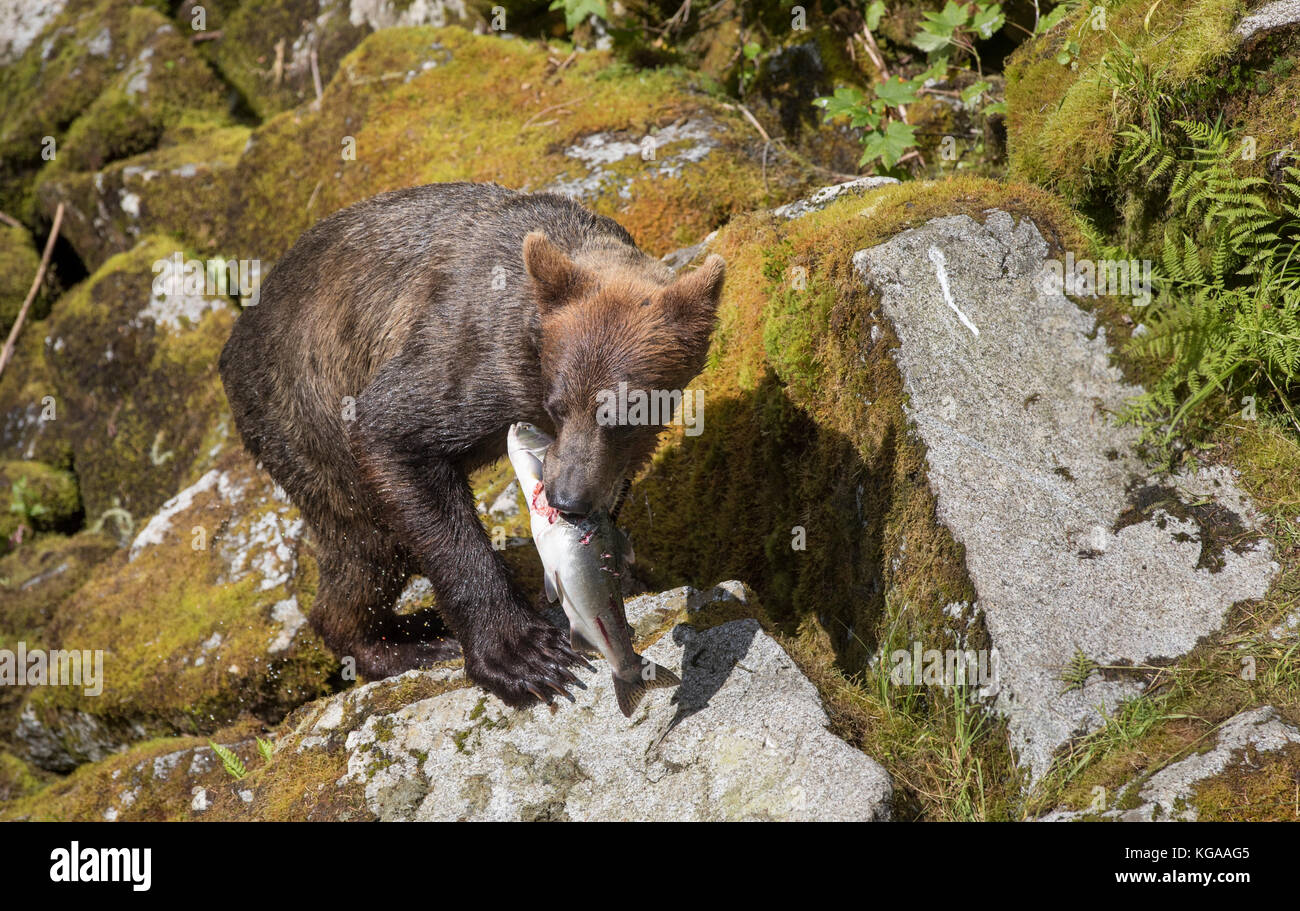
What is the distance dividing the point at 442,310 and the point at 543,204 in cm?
93

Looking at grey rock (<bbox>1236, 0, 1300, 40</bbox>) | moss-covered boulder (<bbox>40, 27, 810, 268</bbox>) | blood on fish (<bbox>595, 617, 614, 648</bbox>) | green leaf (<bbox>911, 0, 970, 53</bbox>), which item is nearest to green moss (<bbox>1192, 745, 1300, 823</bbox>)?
blood on fish (<bbox>595, 617, 614, 648</bbox>)

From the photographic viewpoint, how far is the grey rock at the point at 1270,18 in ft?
16.7

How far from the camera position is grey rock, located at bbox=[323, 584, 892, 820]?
402cm

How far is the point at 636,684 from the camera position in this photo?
4.26 metres

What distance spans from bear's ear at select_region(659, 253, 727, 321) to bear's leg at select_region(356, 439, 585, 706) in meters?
1.47

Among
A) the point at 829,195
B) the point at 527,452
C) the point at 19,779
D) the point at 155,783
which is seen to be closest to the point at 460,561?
the point at 527,452

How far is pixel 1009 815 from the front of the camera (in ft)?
13.9

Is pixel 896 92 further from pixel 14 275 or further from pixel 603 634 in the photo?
pixel 14 275

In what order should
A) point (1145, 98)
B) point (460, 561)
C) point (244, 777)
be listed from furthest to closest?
point (244, 777)
point (1145, 98)
point (460, 561)

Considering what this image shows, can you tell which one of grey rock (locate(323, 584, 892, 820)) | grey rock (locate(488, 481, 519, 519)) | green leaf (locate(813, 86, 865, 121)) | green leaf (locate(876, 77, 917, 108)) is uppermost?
green leaf (locate(876, 77, 917, 108))

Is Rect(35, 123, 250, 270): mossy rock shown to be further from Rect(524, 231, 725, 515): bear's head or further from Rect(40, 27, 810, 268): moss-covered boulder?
Rect(524, 231, 725, 515): bear's head

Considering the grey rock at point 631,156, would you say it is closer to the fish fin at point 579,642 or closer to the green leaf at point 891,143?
the green leaf at point 891,143

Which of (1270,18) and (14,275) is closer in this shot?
(1270,18)

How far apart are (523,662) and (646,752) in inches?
31.8
